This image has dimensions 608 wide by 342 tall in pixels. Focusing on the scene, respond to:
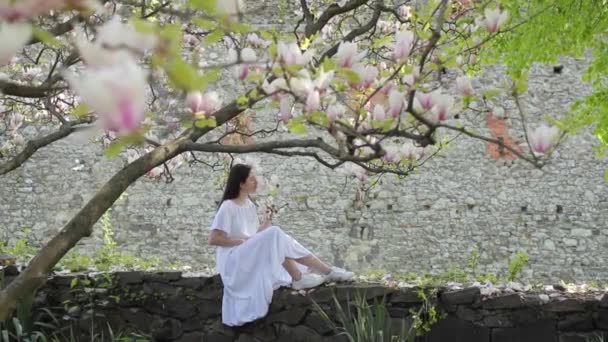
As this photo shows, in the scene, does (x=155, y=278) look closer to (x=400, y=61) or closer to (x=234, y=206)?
(x=234, y=206)

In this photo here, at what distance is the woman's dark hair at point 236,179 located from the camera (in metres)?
5.25

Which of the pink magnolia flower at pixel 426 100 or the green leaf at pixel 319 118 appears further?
the pink magnolia flower at pixel 426 100

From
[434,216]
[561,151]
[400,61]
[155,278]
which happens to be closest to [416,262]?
[434,216]

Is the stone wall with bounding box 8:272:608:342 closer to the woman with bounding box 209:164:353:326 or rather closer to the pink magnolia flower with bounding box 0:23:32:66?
the woman with bounding box 209:164:353:326

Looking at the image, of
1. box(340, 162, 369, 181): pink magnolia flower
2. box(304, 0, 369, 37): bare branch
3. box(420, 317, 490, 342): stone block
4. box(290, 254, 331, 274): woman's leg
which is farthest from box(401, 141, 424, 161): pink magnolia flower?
box(290, 254, 331, 274): woman's leg

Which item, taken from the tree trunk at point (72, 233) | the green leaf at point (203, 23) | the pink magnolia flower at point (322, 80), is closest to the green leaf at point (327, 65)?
the pink magnolia flower at point (322, 80)

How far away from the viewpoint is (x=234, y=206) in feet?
17.1

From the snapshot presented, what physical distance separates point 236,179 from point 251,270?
0.57 metres

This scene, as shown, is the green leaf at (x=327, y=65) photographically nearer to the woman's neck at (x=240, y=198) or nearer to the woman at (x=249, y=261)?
the woman at (x=249, y=261)

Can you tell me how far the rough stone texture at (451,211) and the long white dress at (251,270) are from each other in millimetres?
4091

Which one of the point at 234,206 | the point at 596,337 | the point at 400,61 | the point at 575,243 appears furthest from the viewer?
the point at 575,243

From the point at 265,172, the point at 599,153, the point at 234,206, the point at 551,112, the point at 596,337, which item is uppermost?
the point at 551,112

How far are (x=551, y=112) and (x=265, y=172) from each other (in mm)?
3081

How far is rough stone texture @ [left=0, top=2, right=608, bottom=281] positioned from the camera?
9.07m
